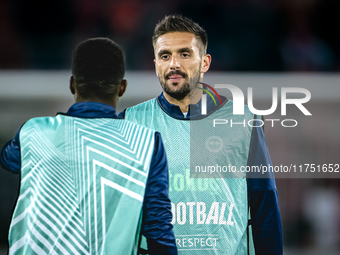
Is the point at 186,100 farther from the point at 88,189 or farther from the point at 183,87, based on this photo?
the point at 88,189

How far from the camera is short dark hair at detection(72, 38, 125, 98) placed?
120 centimetres

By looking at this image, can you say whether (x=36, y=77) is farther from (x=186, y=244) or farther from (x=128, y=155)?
(x=186, y=244)

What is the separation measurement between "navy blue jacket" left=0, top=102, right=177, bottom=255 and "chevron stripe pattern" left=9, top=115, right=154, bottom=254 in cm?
3

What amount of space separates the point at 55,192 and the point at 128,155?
0.27 m

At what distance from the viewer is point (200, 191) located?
140 cm

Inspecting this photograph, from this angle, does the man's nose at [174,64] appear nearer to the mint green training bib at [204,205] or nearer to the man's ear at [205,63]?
the man's ear at [205,63]

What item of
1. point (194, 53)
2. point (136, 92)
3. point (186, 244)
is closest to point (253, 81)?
point (194, 53)

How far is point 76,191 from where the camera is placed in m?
1.13

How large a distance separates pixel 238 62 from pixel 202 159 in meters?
0.81

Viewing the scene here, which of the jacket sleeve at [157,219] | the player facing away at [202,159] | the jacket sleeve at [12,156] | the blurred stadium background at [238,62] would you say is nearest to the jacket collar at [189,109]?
the player facing away at [202,159]

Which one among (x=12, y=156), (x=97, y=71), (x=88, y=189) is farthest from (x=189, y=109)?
(x=12, y=156)

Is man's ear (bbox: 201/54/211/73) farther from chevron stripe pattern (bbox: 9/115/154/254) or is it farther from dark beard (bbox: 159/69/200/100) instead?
chevron stripe pattern (bbox: 9/115/154/254)

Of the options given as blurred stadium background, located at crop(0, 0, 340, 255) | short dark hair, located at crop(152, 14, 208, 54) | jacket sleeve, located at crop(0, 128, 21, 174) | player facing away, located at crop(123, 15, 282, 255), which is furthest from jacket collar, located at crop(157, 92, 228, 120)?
jacket sleeve, located at crop(0, 128, 21, 174)

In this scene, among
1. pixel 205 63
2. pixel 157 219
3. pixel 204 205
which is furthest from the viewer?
pixel 205 63
